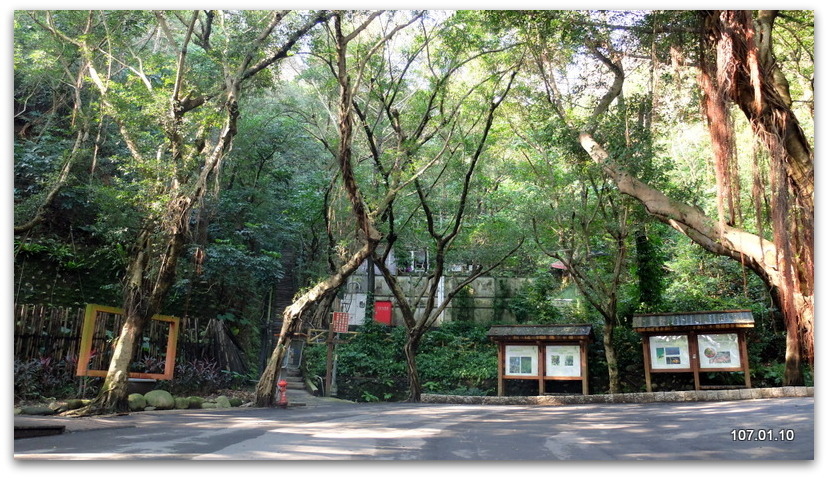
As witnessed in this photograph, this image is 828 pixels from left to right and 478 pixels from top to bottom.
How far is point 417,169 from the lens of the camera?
7367mm

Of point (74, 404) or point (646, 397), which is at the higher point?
point (74, 404)

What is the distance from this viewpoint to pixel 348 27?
6805mm

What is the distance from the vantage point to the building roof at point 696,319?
671cm

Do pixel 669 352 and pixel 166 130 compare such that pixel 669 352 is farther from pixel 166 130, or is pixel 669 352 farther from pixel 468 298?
pixel 166 130

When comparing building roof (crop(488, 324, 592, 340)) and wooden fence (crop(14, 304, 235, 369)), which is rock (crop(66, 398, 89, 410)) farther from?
building roof (crop(488, 324, 592, 340))

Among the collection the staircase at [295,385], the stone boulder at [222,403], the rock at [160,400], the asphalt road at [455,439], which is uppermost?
the asphalt road at [455,439]

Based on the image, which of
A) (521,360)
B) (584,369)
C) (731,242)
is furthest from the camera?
(521,360)

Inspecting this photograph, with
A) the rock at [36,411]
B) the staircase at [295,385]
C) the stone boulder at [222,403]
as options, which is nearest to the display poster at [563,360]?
the staircase at [295,385]

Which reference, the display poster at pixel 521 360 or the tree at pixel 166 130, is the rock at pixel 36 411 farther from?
the display poster at pixel 521 360

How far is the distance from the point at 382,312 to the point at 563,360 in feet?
16.8

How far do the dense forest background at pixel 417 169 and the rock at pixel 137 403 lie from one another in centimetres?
116

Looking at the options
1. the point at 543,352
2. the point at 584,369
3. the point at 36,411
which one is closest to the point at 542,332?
the point at 543,352

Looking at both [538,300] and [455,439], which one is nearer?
[455,439]
